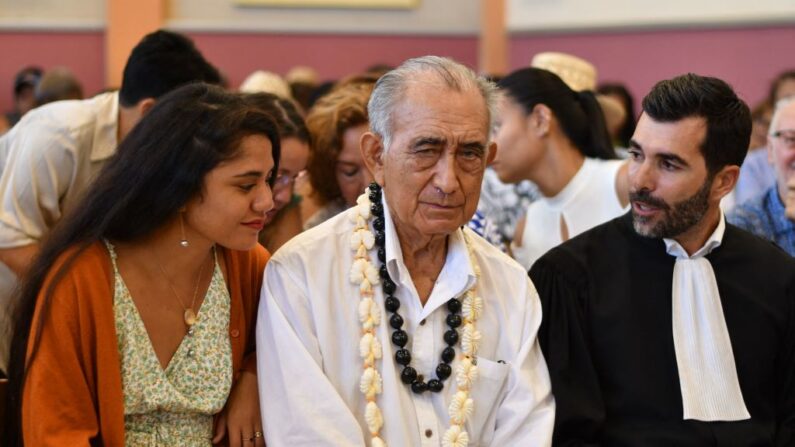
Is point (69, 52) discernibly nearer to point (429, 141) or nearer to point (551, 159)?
point (551, 159)

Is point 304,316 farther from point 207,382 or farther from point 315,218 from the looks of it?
point 315,218

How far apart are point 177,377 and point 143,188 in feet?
1.55

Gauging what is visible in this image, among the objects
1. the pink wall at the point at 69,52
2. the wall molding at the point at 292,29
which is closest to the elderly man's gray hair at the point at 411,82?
the wall molding at the point at 292,29

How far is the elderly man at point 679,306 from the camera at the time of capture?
2869 mm

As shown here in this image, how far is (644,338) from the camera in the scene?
116 inches

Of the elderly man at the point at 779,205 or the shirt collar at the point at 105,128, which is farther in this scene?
the elderly man at the point at 779,205

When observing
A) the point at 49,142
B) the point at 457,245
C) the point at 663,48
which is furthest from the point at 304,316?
the point at 663,48

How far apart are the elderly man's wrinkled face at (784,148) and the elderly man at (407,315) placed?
1.76m

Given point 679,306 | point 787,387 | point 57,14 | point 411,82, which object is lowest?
point 787,387

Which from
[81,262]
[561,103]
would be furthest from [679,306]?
[81,262]

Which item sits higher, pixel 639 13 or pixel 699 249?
pixel 639 13

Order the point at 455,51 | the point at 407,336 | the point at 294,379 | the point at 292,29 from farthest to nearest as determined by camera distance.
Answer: the point at 455,51
the point at 292,29
the point at 407,336
the point at 294,379

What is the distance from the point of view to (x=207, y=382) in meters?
2.59

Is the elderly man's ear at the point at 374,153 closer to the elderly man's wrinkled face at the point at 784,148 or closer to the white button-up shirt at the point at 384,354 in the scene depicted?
the white button-up shirt at the point at 384,354
